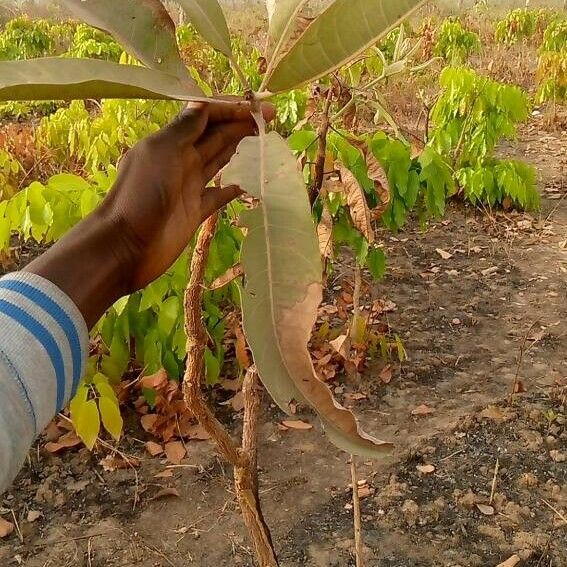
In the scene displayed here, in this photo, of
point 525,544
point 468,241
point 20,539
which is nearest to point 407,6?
point 525,544

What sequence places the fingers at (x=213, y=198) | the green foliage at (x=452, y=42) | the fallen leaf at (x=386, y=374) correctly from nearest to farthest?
the fingers at (x=213, y=198) < the fallen leaf at (x=386, y=374) < the green foliage at (x=452, y=42)

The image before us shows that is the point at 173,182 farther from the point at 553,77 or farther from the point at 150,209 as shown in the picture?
the point at 553,77

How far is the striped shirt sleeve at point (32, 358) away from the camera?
2.02 ft

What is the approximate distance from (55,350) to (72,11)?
13.0 inches

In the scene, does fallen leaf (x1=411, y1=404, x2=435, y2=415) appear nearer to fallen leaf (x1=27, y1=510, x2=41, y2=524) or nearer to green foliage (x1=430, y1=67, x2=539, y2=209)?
fallen leaf (x1=27, y1=510, x2=41, y2=524)

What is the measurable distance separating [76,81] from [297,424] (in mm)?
1571

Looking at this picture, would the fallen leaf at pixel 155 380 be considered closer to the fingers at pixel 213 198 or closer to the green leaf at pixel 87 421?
the green leaf at pixel 87 421

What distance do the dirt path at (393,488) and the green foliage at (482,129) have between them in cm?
106

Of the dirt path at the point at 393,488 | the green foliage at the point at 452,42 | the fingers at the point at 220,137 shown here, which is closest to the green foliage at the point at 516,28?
the green foliage at the point at 452,42

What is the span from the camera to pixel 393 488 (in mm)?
1750

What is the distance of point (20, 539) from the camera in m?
1.62

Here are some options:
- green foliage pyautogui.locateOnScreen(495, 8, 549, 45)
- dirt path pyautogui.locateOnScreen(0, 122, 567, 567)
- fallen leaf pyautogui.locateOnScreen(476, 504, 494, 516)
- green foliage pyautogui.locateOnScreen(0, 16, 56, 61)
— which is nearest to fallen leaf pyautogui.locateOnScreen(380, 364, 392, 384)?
dirt path pyautogui.locateOnScreen(0, 122, 567, 567)

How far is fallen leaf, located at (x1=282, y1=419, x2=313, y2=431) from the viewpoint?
1988mm

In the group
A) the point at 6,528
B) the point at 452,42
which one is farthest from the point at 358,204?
the point at 452,42
